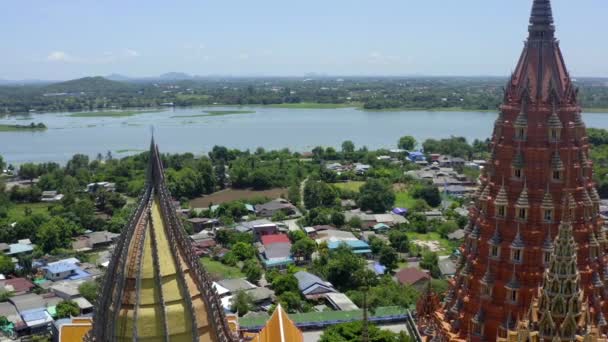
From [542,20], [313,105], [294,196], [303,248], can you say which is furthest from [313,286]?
[313,105]

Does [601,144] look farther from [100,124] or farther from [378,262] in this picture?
[100,124]

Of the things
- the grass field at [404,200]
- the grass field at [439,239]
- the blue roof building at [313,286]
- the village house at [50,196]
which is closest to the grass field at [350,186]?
the grass field at [404,200]

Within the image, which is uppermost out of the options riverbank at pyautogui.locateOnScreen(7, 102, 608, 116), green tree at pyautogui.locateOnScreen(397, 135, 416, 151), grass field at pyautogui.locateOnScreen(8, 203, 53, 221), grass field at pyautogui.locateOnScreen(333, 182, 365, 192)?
riverbank at pyautogui.locateOnScreen(7, 102, 608, 116)

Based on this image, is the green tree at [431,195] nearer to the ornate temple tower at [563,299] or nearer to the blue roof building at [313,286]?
the blue roof building at [313,286]

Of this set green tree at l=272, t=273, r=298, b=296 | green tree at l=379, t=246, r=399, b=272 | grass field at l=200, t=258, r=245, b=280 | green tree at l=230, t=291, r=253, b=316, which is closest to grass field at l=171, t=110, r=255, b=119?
grass field at l=200, t=258, r=245, b=280

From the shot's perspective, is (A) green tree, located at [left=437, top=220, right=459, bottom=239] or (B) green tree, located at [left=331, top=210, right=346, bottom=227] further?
(B) green tree, located at [left=331, top=210, right=346, bottom=227]

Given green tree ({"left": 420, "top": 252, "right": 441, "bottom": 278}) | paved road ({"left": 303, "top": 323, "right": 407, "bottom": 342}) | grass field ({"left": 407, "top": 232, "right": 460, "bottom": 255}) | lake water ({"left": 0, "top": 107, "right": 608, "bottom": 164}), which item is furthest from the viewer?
lake water ({"left": 0, "top": 107, "right": 608, "bottom": 164})

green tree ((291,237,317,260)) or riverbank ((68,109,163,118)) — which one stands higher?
riverbank ((68,109,163,118))

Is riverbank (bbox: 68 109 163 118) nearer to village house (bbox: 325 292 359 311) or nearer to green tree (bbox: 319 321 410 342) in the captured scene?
village house (bbox: 325 292 359 311)
